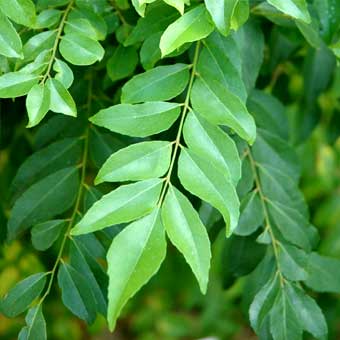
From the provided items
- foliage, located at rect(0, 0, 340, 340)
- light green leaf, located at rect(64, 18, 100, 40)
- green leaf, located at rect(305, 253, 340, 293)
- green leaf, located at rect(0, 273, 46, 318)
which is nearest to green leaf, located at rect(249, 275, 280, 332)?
foliage, located at rect(0, 0, 340, 340)

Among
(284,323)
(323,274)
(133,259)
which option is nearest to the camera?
(133,259)

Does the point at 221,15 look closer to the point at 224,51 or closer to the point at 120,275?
the point at 224,51

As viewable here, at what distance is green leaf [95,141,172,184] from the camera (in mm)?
716

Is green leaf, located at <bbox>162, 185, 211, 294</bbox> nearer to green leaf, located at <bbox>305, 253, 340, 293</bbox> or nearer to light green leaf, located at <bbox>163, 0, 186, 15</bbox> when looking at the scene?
light green leaf, located at <bbox>163, 0, 186, 15</bbox>

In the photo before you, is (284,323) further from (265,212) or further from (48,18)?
(48,18)

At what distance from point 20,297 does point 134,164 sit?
22 cm

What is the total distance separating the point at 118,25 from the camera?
918 mm

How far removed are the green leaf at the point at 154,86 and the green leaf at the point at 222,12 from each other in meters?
0.09

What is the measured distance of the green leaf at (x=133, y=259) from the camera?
0.65 meters

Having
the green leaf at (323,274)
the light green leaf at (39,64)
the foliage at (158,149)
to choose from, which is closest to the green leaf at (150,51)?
the foliage at (158,149)

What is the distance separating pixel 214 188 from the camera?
2.33ft

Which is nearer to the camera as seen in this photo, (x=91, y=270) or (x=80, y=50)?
(x=80, y=50)

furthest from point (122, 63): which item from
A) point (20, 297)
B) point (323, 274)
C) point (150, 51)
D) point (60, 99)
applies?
point (323, 274)

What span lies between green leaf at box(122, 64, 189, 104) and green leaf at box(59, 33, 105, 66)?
0.15 feet
